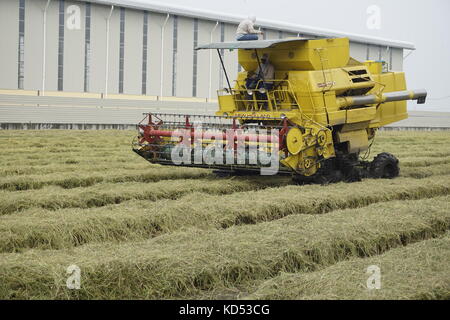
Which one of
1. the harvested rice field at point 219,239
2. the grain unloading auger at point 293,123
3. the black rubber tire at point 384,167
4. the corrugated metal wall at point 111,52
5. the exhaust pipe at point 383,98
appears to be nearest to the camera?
the harvested rice field at point 219,239

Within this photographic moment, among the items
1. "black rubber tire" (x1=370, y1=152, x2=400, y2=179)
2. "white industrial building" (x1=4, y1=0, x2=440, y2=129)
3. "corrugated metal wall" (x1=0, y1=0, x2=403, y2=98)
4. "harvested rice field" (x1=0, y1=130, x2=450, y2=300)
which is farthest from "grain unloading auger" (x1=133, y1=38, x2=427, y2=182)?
"corrugated metal wall" (x1=0, y1=0, x2=403, y2=98)

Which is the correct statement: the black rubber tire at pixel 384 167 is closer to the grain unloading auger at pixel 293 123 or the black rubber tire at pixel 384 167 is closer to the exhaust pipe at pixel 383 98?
the grain unloading auger at pixel 293 123

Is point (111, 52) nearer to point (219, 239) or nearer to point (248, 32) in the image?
point (248, 32)

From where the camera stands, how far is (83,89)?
33.0 meters

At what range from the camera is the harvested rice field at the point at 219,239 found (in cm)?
632

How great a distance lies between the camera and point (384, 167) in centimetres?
1466

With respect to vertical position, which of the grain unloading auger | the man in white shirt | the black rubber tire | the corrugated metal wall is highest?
the corrugated metal wall

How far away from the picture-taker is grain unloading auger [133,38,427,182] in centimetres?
1269

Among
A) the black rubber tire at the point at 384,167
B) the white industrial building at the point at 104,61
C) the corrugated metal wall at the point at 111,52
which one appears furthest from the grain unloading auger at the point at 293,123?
the corrugated metal wall at the point at 111,52

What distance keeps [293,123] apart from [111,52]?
22112 mm

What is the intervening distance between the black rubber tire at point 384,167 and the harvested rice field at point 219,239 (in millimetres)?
1009

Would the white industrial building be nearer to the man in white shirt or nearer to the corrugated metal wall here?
the corrugated metal wall

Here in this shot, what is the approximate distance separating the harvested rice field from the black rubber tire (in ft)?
3.31

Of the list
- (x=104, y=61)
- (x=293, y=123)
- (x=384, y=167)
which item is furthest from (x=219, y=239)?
(x=104, y=61)
